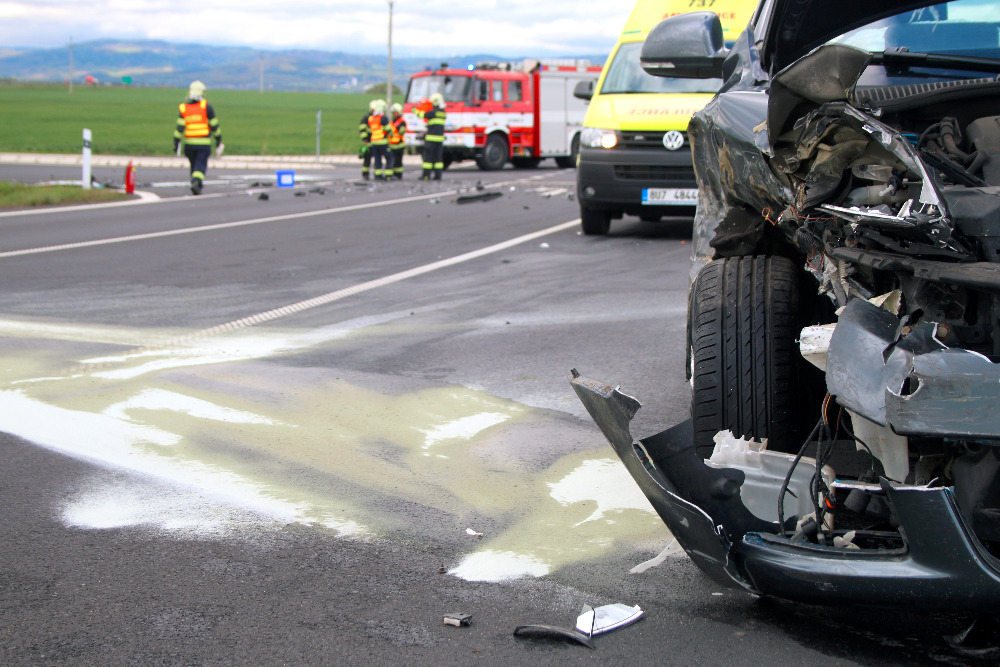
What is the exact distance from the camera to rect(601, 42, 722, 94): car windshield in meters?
10.8

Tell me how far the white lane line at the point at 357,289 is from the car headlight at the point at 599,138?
120 centimetres

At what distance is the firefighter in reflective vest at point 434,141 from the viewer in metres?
22.3

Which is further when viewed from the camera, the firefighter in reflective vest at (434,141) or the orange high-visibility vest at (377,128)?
the firefighter in reflective vest at (434,141)

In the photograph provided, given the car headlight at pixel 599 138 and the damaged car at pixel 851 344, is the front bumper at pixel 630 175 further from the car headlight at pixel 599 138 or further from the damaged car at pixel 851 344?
the damaged car at pixel 851 344

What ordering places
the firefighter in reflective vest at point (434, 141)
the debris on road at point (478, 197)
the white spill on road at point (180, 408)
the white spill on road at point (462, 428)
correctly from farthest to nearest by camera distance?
the firefighter in reflective vest at point (434, 141), the debris on road at point (478, 197), the white spill on road at point (180, 408), the white spill on road at point (462, 428)

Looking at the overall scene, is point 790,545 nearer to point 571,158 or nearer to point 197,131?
point 197,131

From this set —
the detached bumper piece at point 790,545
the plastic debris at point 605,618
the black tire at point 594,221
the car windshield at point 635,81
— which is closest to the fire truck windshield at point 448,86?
the car windshield at point 635,81

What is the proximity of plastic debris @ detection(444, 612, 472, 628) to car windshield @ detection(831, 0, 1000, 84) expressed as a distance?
90.2 inches

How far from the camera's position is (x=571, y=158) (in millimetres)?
28125

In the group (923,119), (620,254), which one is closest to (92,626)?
(923,119)

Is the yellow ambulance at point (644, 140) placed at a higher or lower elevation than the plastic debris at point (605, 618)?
higher

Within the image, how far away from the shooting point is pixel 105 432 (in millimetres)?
4332

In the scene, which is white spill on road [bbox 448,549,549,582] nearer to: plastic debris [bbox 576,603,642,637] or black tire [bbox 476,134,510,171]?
plastic debris [bbox 576,603,642,637]

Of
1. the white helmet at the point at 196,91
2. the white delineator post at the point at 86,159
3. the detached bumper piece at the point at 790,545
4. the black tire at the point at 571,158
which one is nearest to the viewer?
A: the detached bumper piece at the point at 790,545
